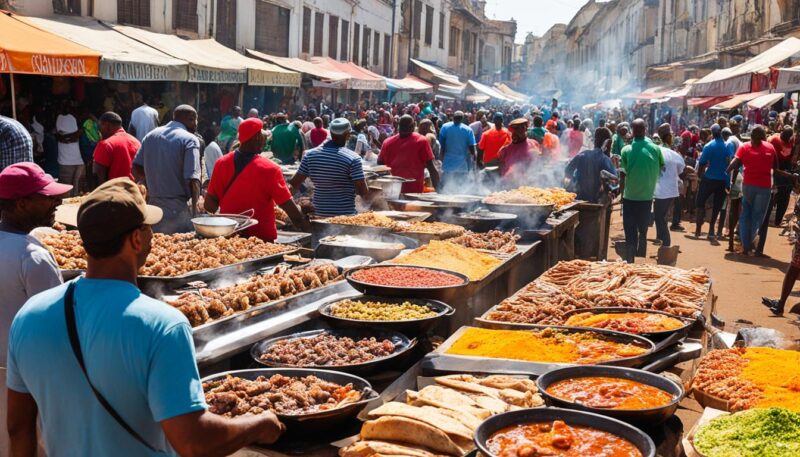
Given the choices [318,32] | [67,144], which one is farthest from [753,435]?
[318,32]

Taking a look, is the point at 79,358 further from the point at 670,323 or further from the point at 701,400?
the point at 670,323

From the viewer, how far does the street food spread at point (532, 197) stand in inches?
346

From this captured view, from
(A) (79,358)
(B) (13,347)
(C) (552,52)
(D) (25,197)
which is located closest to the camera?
(A) (79,358)

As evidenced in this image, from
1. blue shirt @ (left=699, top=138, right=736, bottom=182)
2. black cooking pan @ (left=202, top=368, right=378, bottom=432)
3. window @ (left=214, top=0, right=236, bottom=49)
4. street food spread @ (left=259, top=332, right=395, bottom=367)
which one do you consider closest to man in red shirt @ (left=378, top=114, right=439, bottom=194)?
A: blue shirt @ (left=699, top=138, right=736, bottom=182)

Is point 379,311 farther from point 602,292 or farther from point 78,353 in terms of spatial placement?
point 78,353

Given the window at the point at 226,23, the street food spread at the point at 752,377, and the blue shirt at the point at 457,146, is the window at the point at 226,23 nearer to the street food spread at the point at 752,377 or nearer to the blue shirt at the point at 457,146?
the blue shirt at the point at 457,146

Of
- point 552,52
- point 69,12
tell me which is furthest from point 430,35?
point 552,52

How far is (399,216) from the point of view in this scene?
832cm

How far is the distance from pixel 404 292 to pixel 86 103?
40.1ft

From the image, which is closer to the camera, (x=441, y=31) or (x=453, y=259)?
(x=453, y=259)

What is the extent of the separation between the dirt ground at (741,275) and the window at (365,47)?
68.1ft

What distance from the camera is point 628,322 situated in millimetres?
5188

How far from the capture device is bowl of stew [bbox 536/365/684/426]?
3.47 meters

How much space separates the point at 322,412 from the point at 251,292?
1.69 m
